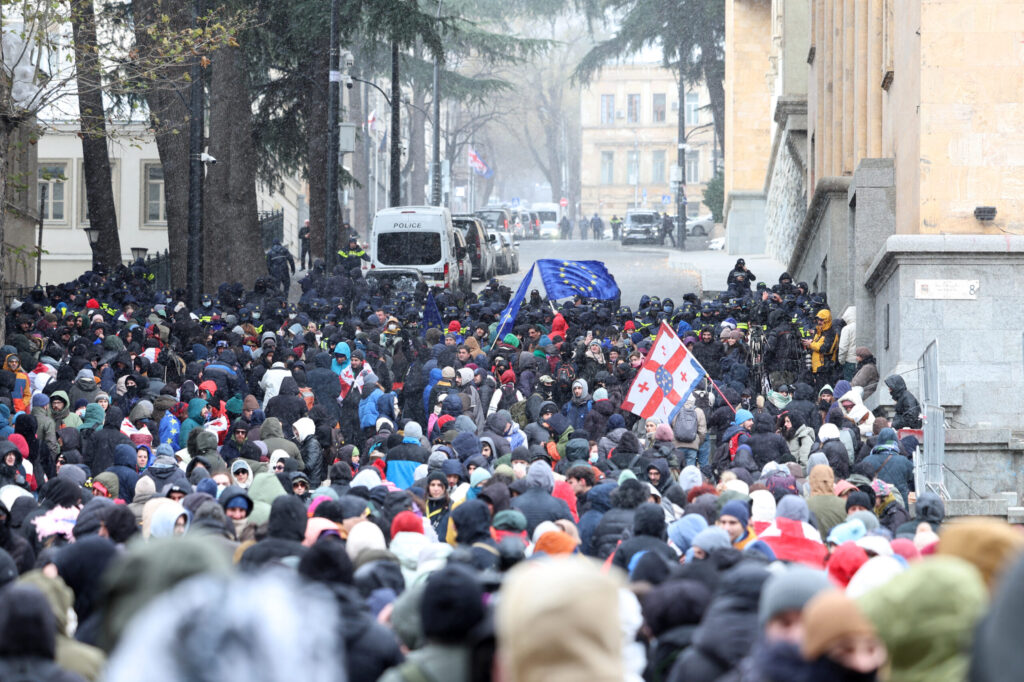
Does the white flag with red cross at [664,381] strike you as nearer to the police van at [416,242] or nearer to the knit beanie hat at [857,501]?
the knit beanie hat at [857,501]

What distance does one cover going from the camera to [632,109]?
358 ft

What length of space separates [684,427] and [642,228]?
47.0 m

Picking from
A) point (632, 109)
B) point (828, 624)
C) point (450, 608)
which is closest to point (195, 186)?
point (450, 608)

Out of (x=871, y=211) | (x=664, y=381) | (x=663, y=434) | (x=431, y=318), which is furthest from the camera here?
(x=431, y=318)

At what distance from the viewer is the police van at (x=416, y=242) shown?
3303cm

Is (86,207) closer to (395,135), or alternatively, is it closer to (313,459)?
(395,135)

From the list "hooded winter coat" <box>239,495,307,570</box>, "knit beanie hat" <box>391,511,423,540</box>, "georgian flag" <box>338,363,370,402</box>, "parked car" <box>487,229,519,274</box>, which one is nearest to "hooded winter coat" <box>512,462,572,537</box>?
"knit beanie hat" <box>391,511,423,540</box>

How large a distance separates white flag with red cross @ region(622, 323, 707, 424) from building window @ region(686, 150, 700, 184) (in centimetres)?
8853

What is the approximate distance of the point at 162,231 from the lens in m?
48.1

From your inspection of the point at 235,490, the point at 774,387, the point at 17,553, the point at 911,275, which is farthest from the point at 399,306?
the point at 17,553

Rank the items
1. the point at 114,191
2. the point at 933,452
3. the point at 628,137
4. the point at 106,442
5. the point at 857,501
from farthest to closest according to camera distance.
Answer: the point at 628,137 → the point at 114,191 → the point at 933,452 → the point at 106,442 → the point at 857,501

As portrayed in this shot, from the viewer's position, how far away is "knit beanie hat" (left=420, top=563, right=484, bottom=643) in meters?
5.69

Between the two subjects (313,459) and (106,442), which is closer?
(106,442)

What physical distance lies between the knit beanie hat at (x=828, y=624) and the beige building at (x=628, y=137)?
10306 cm
